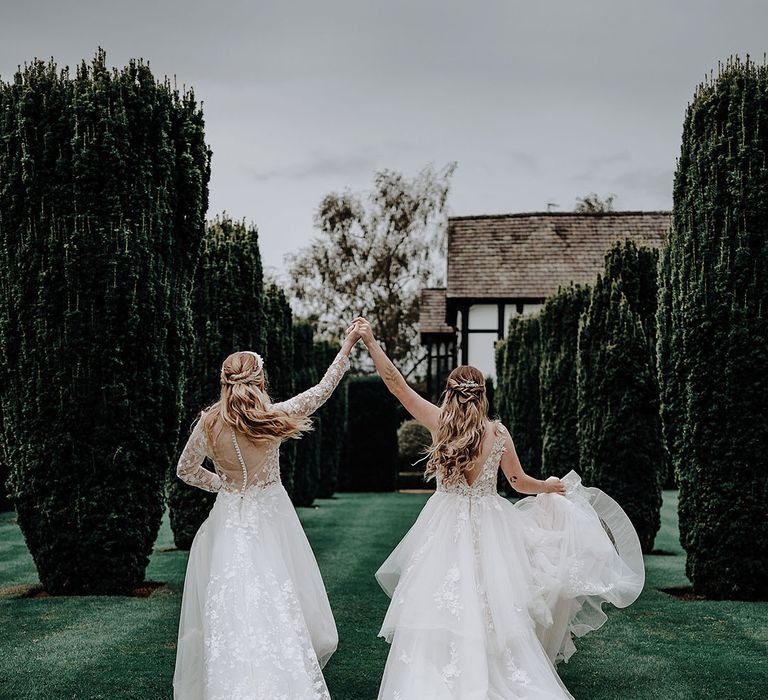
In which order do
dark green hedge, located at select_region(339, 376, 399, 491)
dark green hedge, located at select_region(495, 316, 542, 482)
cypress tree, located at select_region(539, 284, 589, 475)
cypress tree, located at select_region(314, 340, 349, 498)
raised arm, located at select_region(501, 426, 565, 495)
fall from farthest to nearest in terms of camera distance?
dark green hedge, located at select_region(339, 376, 399, 491)
cypress tree, located at select_region(314, 340, 349, 498)
dark green hedge, located at select_region(495, 316, 542, 482)
cypress tree, located at select_region(539, 284, 589, 475)
raised arm, located at select_region(501, 426, 565, 495)

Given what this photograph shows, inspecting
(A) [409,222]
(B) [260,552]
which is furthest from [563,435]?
(A) [409,222]

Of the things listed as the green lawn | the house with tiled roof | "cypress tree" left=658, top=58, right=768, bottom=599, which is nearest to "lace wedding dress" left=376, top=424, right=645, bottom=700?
the green lawn

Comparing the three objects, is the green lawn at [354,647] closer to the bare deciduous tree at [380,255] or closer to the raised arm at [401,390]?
the raised arm at [401,390]

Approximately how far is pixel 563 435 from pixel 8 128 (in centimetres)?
1085

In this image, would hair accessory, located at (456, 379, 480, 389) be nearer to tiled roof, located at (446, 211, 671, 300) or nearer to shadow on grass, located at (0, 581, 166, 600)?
shadow on grass, located at (0, 581, 166, 600)

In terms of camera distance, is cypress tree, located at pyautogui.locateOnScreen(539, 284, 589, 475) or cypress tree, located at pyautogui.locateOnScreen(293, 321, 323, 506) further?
cypress tree, located at pyautogui.locateOnScreen(293, 321, 323, 506)

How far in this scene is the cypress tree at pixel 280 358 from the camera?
51.5ft

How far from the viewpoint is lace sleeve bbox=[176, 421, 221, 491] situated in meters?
5.55

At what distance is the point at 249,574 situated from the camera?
17.7ft

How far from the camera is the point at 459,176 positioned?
4594 cm

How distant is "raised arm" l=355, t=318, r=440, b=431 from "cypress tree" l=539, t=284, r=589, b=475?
10354 mm

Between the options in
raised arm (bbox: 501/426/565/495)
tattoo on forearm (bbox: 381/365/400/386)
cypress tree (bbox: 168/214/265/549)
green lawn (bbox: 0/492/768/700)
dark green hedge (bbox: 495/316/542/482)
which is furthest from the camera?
dark green hedge (bbox: 495/316/542/482)

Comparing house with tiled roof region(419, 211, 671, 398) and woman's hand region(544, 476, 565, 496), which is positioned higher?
house with tiled roof region(419, 211, 671, 398)

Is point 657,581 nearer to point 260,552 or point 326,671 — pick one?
point 326,671
